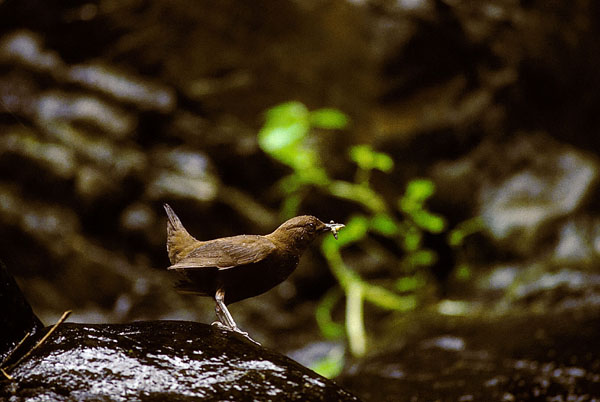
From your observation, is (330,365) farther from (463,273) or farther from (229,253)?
(229,253)

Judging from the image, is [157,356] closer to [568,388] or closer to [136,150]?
[568,388]

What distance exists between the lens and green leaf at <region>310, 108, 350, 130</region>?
6096 mm

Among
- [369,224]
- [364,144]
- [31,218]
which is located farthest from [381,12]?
[31,218]

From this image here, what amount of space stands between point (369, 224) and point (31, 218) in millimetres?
3564

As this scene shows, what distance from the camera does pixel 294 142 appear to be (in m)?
6.05

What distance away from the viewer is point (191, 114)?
6496 mm

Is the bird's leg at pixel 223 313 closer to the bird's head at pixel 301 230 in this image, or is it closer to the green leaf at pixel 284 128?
the bird's head at pixel 301 230

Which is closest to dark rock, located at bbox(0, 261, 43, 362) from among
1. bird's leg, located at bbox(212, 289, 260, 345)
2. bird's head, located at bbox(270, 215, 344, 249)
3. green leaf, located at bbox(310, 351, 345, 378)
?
bird's leg, located at bbox(212, 289, 260, 345)

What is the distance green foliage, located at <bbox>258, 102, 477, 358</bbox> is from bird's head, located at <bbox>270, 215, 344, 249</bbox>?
3.67 meters

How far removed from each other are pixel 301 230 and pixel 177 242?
1.72 feet

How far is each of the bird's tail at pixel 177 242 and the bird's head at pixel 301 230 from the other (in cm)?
37

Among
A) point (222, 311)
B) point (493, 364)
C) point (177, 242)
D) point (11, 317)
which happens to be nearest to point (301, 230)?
point (222, 311)

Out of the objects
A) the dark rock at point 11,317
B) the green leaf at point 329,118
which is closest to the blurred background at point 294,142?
A: the green leaf at point 329,118

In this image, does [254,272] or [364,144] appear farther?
[364,144]
